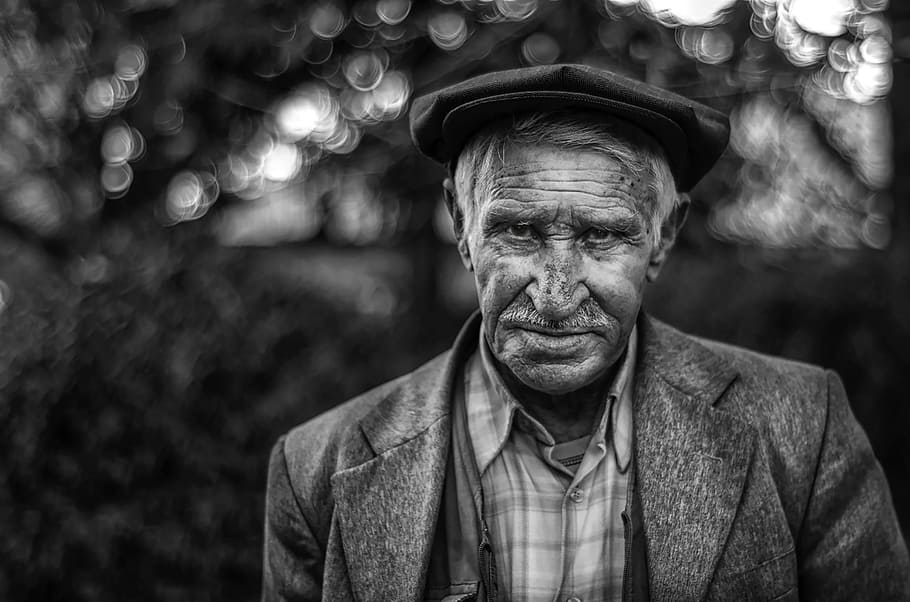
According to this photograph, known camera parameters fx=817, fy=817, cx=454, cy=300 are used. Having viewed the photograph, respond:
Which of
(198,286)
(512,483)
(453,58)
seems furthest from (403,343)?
(512,483)

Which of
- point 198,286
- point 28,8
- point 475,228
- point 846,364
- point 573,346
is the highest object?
point 28,8

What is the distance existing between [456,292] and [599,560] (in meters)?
2.95

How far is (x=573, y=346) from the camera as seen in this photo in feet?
6.10

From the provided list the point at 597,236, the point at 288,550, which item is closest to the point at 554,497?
the point at 597,236

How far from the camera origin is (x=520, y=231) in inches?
74.5

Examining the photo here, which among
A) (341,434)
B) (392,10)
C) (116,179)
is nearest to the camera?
(341,434)

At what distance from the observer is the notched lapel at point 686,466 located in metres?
1.83

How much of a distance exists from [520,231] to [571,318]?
234 mm

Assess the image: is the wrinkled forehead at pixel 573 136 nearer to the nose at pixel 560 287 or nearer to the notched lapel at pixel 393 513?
the nose at pixel 560 287

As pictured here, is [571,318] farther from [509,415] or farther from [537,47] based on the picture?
[537,47]

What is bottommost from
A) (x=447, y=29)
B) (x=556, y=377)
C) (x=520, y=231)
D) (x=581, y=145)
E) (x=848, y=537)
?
(x=848, y=537)

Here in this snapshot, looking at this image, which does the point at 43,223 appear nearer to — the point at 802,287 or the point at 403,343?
the point at 403,343

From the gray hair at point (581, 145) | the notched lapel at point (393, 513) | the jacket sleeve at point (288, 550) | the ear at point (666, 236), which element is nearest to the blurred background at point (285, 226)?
the jacket sleeve at point (288, 550)

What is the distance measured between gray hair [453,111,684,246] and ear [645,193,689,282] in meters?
0.05
